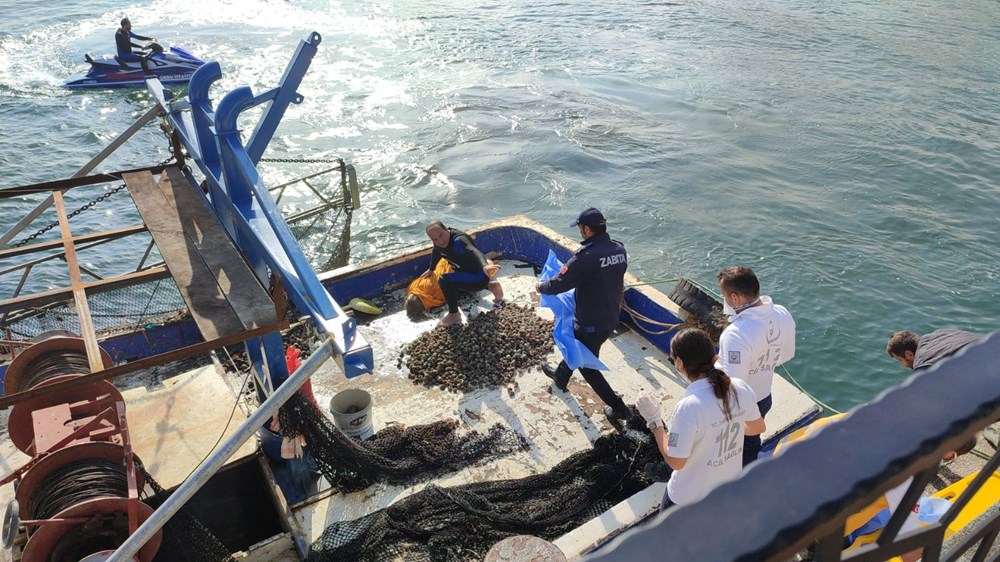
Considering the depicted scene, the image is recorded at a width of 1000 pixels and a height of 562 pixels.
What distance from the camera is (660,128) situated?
2011cm

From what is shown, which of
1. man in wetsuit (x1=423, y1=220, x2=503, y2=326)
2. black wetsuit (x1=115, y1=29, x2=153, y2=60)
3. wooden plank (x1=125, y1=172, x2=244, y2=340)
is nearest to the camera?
wooden plank (x1=125, y1=172, x2=244, y2=340)

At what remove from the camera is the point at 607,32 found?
94.2 feet

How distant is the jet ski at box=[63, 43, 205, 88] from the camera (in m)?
20.8

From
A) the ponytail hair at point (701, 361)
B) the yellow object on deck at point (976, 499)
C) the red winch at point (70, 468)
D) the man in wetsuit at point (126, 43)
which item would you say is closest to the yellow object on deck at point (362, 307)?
the red winch at point (70, 468)

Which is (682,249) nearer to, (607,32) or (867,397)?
(867,397)

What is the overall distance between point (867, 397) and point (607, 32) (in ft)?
72.9

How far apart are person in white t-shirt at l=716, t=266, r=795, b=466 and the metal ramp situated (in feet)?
9.77

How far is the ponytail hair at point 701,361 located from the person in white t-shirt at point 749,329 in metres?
0.97

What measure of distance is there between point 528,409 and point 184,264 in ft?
11.7

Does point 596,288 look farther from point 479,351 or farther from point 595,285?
point 479,351

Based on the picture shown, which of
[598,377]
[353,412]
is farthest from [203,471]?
[598,377]

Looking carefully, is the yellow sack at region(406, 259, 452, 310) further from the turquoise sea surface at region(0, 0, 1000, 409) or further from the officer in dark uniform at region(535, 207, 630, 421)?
the turquoise sea surface at region(0, 0, 1000, 409)

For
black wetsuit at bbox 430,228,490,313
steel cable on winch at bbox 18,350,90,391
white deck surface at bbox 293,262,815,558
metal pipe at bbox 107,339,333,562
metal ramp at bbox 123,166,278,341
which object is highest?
metal ramp at bbox 123,166,278,341

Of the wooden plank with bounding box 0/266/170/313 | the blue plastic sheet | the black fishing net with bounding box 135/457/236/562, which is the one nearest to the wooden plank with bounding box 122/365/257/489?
the black fishing net with bounding box 135/457/236/562
